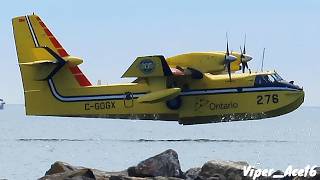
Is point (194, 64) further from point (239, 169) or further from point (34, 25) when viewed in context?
point (239, 169)

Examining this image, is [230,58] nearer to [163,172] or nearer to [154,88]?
[154,88]

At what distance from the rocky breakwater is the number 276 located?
2430 cm

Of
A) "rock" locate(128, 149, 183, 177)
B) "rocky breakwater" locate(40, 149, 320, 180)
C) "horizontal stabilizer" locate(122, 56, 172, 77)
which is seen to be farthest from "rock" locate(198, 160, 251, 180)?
"horizontal stabilizer" locate(122, 56, 172, 77)

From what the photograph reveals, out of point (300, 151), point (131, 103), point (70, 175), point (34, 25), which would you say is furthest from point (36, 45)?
point (70, 175)

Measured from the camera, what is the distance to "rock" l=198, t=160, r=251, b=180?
32.2m

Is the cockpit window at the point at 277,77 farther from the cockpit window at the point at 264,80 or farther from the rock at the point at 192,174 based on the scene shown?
the rock at the point at 192,174

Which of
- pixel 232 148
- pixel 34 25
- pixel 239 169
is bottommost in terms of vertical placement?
pixel 232 148

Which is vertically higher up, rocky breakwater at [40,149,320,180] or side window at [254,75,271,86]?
side window at [254,75,271,86]

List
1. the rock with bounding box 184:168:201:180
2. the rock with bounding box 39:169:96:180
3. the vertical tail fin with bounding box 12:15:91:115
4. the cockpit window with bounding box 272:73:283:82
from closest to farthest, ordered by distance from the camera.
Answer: the rock with bounding box 39:169:96:180
the rock with bounding box 184:168:201:180
the cockpit window with bounding box 272:73:283:82
the vertical tail fin with bounding box 12:15:91:115

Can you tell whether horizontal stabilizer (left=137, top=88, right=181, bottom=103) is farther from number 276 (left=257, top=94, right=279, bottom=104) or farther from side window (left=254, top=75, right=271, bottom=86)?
number 276 (left=257, top=94, right=279, bottom=104)

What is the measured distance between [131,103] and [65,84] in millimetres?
4485

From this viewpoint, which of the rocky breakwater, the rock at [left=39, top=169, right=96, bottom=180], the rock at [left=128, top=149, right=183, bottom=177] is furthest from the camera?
the rock at [left=128, top=149, right=183, bottom=177]

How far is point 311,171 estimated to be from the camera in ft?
102

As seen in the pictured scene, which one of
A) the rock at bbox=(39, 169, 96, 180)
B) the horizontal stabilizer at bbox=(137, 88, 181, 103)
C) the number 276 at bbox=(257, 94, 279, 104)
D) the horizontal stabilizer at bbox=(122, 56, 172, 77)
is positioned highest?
the horizontal stabilizer at bbox=(122, 56, 172, 77)
